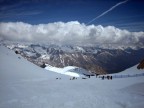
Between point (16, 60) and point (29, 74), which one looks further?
point (16, 60)

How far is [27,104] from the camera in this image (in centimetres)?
1870

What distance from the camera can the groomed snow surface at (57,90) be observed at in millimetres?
19062

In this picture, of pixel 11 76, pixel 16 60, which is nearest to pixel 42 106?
pixel 11 76

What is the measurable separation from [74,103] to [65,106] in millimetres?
1409

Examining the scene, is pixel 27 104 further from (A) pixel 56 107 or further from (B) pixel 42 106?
(A) pixel 56 107

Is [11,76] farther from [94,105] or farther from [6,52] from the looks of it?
[94,105]

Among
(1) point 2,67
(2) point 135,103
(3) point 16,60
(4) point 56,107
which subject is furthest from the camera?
(3) point 16,60

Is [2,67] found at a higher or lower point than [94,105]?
higher

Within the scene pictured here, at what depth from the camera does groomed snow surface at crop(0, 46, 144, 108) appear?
1906 centimetres

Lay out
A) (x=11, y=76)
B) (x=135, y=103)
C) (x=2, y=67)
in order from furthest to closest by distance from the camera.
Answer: (x=2, y=67), (x=11, y=76), (x=135, y=103)

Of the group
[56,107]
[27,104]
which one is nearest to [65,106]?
[56,107]

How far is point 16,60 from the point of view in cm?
6128

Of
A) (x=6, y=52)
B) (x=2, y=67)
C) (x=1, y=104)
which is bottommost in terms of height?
(x=1, y=104)

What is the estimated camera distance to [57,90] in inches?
1161
